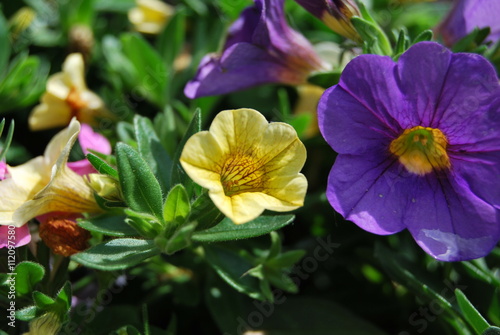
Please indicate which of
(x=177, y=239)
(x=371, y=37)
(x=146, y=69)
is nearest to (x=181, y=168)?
(x=177, y=239)

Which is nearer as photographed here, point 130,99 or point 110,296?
point 110,296

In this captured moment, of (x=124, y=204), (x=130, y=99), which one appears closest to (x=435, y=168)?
(x=124, y=204)

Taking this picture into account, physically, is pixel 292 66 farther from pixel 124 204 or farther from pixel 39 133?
pixel 39 133

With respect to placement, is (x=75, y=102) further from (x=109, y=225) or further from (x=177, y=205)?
(x=177, y=205)

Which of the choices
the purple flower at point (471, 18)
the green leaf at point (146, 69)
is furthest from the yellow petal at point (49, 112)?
the purple flower at point (471, 18)

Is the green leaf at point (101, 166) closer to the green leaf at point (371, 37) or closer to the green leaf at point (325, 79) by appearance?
the green leaf at point (325, 79)

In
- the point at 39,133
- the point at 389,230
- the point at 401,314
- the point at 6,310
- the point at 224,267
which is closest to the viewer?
the point at 389,230

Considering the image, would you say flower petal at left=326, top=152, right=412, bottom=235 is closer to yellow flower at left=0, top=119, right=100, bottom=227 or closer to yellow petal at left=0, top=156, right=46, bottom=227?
yellow flower at left=0, top=119, right=100, bottom=227
